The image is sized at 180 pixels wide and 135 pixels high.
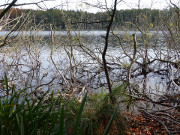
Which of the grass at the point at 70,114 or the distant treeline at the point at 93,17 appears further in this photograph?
the distant treeline at the point at 93,17

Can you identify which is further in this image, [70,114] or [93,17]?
[93,17]

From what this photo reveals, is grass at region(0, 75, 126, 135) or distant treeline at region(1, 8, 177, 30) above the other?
distant treeline at region(1, 8, 177, 30)

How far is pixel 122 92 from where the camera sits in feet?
9.55

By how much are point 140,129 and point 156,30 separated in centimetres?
640

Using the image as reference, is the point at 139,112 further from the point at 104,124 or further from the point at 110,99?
the point at 104,124

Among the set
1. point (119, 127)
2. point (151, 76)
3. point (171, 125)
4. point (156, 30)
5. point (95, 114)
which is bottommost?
point (151, 76)

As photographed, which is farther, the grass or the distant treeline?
the distant treeline

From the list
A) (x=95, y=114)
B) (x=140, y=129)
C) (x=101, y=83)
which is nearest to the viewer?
(x=95, y=114)

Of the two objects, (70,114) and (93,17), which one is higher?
(93,17)

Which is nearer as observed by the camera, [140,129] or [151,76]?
[140,129]

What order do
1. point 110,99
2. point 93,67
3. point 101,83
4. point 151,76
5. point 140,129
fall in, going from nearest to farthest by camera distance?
1. point 110,99
2. point 140,129
3. point 101,83
4. point 151,76
5. point 93,67

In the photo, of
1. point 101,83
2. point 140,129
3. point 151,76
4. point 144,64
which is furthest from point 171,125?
point 144,64

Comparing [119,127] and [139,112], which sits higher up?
[119,127]

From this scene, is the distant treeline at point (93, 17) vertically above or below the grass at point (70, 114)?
above
